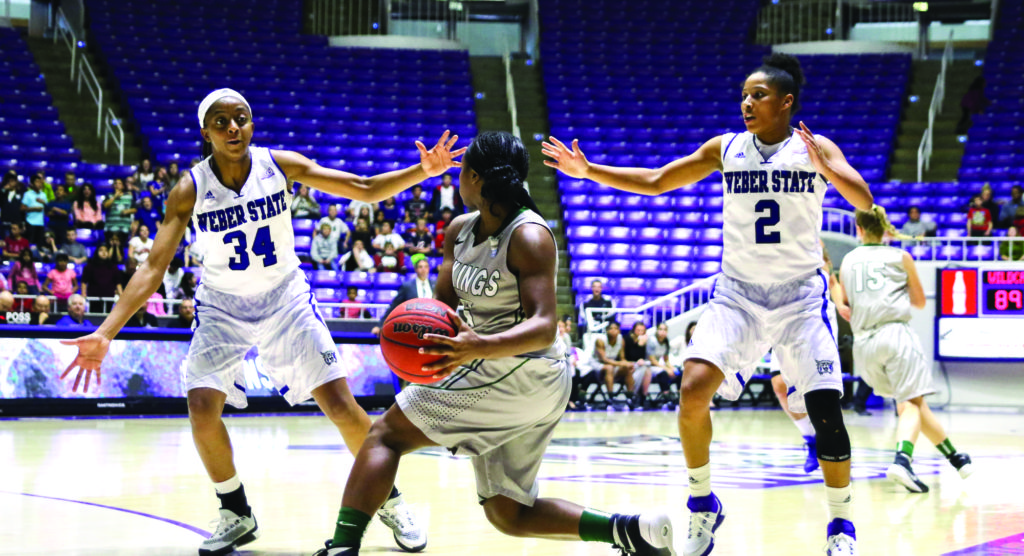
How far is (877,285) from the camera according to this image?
21.8 feet

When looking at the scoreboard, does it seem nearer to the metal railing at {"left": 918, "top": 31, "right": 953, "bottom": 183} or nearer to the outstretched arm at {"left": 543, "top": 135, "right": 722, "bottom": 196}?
the metal railing at {"left": 918, "top": 31, "right": 953, "bottom": 183}

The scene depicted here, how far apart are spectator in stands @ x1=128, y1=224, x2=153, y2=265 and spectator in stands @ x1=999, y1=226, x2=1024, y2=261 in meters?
11.3

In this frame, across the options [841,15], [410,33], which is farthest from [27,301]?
[841,15]

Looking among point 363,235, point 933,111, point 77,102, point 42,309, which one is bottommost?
point 42,309

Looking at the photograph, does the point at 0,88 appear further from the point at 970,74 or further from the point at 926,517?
the point at 970,74

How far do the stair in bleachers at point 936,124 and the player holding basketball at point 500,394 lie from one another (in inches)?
713

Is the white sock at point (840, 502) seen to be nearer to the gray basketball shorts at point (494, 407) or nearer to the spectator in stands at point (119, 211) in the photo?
the gray basketball shorts at point (494, 407)

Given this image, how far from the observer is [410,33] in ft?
76.7

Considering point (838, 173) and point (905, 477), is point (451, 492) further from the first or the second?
point (838, 173)

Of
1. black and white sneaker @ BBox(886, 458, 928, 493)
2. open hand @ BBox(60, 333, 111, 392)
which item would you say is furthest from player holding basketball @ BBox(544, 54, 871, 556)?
black and white sneaker @ BBox(886, 458, 928, 493)

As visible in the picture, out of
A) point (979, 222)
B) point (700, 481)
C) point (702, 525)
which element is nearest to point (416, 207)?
point (979, 222)

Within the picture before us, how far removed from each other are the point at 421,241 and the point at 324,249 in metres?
1.36

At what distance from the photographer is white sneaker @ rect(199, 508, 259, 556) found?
4113 mm

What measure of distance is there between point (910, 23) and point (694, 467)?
71.9 ft
